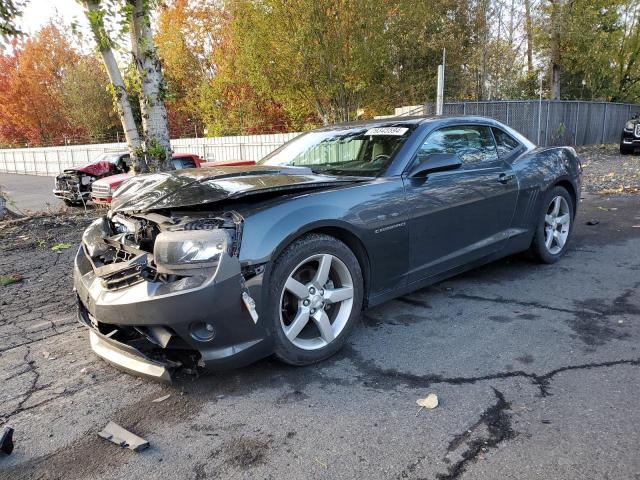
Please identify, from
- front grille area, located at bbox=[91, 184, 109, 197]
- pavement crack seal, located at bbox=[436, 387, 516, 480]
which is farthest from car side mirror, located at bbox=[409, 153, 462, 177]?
front grille area, located at bbox=[91, 184, 109, 197]

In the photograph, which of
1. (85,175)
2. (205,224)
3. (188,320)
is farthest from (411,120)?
(85,175)

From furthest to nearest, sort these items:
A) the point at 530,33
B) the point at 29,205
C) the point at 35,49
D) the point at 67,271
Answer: the point at 35,49 → the point at 530,33 → the point at 29,205 → the point at 67,271

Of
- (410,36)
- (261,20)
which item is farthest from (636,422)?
(410,36)

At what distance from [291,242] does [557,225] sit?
11.7ft

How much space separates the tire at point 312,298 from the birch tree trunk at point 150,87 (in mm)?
5926

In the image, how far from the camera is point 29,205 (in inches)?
574

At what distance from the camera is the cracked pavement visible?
212cm

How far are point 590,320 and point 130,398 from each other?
314 cm

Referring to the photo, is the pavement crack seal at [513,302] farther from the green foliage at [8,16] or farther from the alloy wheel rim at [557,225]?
the green foliage at [8,16]

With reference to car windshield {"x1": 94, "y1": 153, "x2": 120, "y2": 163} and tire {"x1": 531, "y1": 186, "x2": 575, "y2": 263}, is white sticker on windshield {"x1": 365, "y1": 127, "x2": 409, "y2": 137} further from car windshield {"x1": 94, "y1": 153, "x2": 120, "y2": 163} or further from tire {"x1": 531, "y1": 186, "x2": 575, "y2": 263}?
car windshield {"x1": 94, "y1": 153, "x2": 120, "y2": 163}

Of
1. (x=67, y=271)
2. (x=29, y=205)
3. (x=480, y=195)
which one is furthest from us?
(x=29, y=205)

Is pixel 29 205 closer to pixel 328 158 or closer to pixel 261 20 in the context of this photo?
pixel 261 20

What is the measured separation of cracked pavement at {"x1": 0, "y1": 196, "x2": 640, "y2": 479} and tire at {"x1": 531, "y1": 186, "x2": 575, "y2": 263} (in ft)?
2.75

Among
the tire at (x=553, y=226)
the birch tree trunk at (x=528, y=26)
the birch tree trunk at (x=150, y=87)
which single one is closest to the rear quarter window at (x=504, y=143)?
the tire at (x=553, y=226)
